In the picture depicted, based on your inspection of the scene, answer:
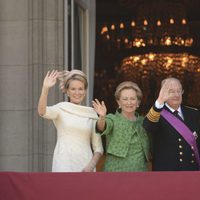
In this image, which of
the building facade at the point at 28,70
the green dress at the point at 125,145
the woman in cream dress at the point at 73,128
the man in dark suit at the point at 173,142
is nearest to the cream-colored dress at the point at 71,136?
the woman in cream dress at the point at 73,128

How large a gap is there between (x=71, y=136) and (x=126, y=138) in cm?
47

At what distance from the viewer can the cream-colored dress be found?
6691mm

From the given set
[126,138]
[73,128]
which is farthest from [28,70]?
[126,138]

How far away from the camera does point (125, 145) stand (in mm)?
6609

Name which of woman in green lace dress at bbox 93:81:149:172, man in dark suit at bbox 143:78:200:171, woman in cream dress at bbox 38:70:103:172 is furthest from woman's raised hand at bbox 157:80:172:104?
woman in cream dress at bbox 38:70:103:172

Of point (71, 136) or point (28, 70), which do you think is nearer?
point (71, 136)

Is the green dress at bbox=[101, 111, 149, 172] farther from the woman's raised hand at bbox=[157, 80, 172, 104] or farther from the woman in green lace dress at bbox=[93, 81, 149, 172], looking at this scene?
the woman's raised hand at bbox=[157, 80, 172, 104]

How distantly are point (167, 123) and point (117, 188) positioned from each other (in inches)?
31.8

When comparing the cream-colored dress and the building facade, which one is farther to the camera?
the building facade

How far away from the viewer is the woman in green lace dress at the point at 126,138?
6.61m

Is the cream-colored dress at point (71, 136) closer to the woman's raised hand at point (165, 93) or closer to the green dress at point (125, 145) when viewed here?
the green dress at point (125, 145)

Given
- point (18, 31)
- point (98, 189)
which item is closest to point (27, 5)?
point (18, 31)

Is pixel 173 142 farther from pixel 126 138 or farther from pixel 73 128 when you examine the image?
pixel 73 128

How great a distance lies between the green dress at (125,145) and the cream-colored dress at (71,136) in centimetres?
16
